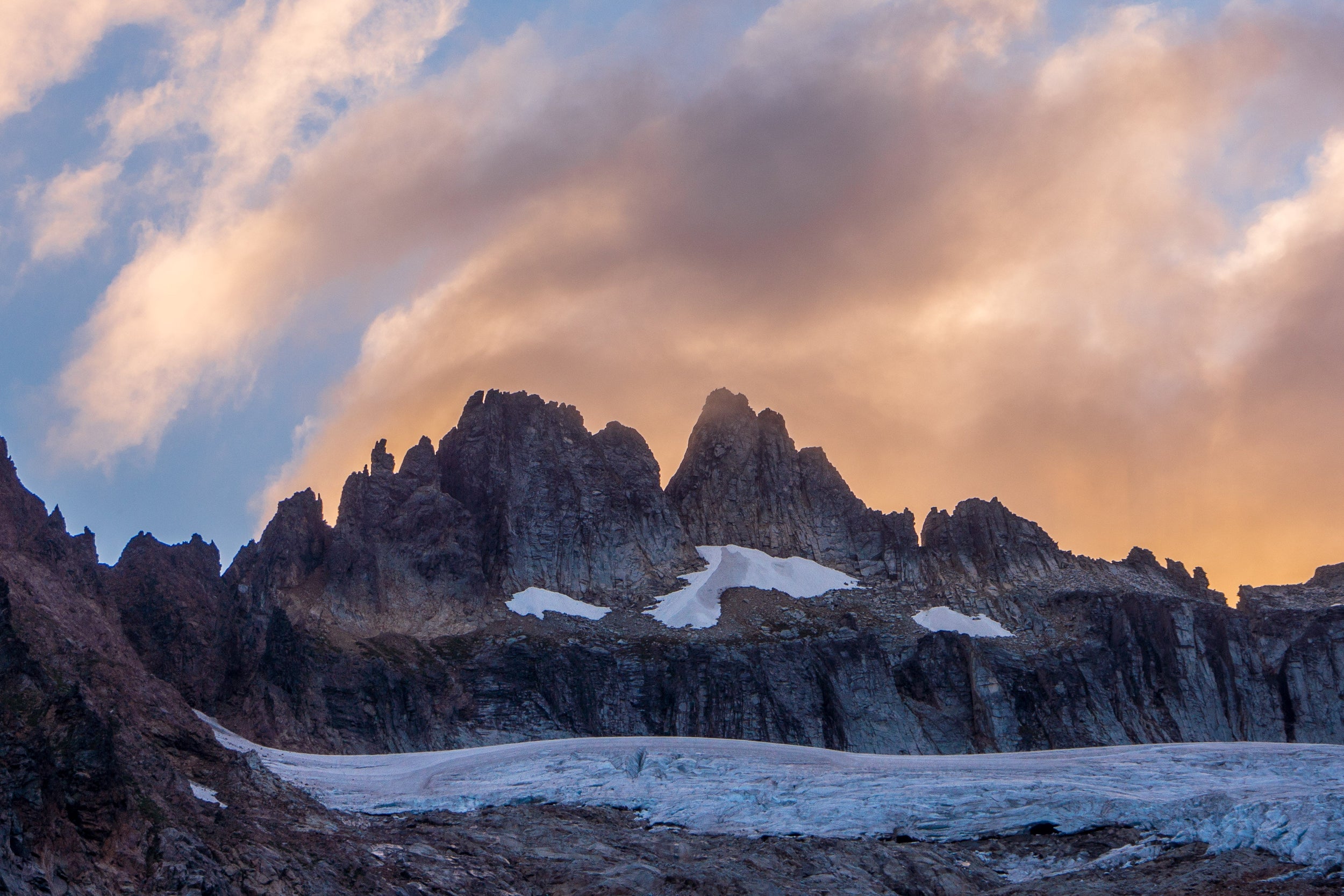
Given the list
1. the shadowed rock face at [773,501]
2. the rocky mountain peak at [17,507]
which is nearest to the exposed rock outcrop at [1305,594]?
the shadowed rock face at [773,501]

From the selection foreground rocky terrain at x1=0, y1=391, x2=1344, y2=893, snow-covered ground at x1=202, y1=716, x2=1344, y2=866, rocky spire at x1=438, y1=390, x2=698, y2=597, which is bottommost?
snow-covered ground at x1=202, y1=716, x2=1344, y2=866

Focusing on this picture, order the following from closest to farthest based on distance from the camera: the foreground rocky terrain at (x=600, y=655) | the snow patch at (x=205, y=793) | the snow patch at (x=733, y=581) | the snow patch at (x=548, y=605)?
the foreground rocky terrain at (x=600, y=655)
the snow patch at (x=205, y=793)
the snow patch at (x=548, y=605)
the snow patch at (x=733, y=581)

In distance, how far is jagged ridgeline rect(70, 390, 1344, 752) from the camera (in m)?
112

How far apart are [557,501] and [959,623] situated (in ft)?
160

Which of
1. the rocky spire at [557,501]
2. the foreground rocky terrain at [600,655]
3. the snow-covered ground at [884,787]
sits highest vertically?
the rocky spire at [557,501]

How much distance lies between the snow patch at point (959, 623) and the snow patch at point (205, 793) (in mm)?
103677

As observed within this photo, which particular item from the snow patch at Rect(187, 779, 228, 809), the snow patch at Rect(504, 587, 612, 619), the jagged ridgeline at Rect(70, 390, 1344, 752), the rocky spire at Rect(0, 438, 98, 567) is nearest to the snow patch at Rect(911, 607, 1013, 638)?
the jagged ridgeline at Rect(70, 390, 1344, 752)

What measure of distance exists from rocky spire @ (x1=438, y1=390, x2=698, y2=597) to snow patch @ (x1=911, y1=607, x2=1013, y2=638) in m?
29.0

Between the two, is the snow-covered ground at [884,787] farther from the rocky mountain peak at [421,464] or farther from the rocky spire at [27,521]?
the rocky mountain peak at [421,464]

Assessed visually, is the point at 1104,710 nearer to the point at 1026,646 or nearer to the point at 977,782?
the point at 1026,646

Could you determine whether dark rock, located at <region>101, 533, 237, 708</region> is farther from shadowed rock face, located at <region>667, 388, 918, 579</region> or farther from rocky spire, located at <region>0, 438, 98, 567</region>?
shadowed rock face, located at <region>667, 388, 918, 579</region>

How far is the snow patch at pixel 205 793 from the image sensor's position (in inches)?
1736

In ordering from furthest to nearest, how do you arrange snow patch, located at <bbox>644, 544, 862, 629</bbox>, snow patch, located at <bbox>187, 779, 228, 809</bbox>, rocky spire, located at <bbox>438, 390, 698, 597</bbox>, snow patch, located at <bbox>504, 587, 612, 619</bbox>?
1. rocky spire, located at <bbox>438, 390, 698, 597</bbox>
2. snow patch, located at <bbox>644, 544, 862, 629</bbox>
3. snow patch, located at <bbox>504, 587, 612, 619</bbox>
4. snow patch, located at <bbox>187, 779, 228, 809</bbox>

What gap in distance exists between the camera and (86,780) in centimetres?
3250
